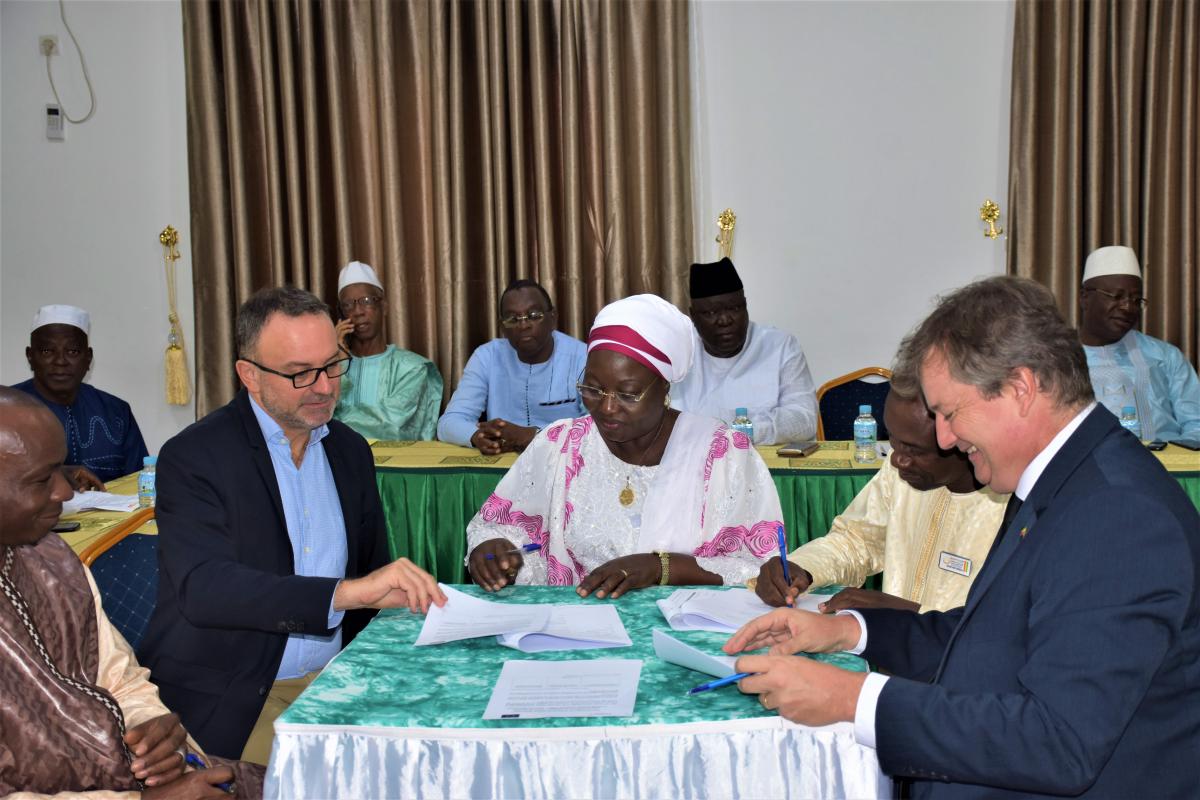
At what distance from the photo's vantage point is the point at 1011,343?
1.53m

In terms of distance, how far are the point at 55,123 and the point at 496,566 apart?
19.9ft

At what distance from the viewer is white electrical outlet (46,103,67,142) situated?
6859mm

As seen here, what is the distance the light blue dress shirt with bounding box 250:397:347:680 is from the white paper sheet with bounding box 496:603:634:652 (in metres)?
0.78

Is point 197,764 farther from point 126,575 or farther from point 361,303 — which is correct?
point 361,303

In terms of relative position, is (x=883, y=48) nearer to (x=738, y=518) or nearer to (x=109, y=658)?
(x=738, y=518)

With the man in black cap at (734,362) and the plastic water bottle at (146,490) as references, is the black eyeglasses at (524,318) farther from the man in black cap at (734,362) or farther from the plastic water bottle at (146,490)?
the plastic water bottle at (146,490)

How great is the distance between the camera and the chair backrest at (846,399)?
5.77 m

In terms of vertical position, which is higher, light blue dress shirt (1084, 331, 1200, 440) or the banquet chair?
light blue dress shirt (1084, 331, 1200, 440)

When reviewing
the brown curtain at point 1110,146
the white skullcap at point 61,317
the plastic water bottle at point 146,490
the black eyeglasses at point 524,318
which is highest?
the brown curtain at point 1110,146

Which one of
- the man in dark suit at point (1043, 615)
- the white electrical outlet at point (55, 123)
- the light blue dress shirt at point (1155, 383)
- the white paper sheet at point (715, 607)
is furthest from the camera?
the white electrical outlet at point (55, 123)

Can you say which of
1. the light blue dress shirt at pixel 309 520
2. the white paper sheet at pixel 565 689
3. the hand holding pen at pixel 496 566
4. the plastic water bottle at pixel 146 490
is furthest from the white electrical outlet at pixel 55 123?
the white paper sheet at pixel 565 689

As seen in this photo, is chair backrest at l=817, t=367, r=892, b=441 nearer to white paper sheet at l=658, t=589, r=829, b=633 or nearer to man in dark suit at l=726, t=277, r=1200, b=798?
white paper sheet at l=658, t=589, r=829, b=633

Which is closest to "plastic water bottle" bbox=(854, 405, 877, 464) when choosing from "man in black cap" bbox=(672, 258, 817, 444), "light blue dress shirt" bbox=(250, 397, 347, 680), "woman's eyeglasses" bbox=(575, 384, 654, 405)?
"man in black cap" bbox=(672, 258, 817, 444)

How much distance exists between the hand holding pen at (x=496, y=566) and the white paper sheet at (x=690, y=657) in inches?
23.1
